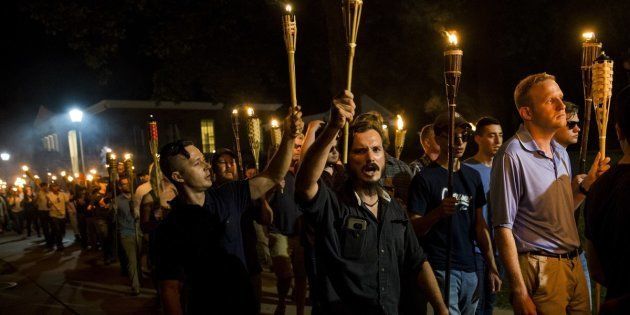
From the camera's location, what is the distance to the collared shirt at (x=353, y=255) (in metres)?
2.90

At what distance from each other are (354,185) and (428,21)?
11.5 metres

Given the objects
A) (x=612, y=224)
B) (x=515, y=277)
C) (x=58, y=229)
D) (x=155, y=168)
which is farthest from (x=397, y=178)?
(x=58, y=229)

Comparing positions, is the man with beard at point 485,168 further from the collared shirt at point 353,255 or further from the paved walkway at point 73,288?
the paved walkway at point 73,288

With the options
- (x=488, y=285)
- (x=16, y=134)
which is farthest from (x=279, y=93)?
(x=16, y=134)

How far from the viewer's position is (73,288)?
34.6ft

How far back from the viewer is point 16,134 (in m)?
60.4

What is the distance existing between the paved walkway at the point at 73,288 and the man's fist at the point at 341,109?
5.01 m

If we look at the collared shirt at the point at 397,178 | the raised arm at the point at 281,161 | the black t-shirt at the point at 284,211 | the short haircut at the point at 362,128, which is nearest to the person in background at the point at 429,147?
the collared shirt at the point at 397,178

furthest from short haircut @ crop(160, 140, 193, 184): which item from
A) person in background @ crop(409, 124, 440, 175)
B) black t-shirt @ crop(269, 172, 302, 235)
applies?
person in background @ crop(409, 124, 440, 175)

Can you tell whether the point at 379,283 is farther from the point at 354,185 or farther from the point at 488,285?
the point at 488,285

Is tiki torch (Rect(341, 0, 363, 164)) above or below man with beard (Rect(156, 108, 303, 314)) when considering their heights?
above

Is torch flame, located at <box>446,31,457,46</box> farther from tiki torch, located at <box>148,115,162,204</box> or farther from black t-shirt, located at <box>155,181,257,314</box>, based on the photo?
tiki torch, located at <box>148,115,162,204</box>

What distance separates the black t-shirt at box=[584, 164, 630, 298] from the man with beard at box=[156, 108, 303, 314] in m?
1.85

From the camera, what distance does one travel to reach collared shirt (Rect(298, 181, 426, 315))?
290cm
